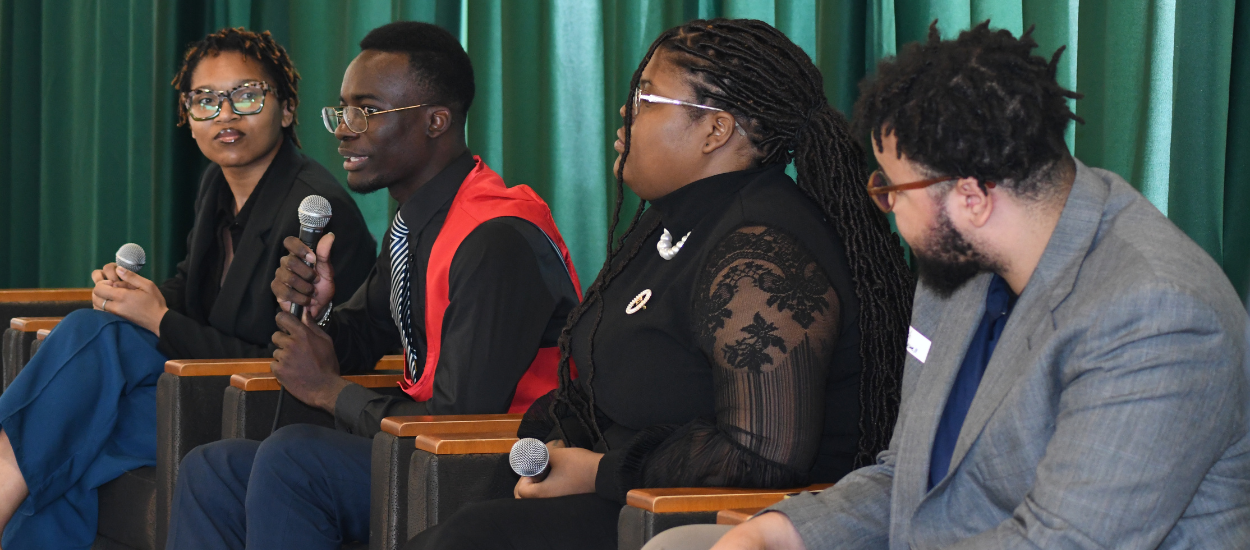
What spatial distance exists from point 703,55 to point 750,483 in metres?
0.64

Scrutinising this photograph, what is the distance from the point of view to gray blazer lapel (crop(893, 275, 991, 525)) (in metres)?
1.34

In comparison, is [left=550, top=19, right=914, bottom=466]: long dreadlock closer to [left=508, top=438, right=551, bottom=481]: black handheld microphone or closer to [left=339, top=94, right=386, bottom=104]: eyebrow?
[left=508, top=438, right=551, bottom=481]: black handheld microphone

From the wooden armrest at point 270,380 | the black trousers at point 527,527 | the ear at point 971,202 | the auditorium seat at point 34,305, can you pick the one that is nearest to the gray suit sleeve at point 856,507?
the ear at point 971,202

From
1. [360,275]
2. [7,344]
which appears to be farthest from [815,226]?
[7,344]

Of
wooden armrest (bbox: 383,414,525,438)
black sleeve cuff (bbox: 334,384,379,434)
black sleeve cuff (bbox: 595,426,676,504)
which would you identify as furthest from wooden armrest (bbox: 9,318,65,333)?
black sleeve cuff (bbox: 595,426,676,504)

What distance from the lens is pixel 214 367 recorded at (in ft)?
8.18

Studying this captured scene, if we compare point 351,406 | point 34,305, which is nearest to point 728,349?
point 351,406

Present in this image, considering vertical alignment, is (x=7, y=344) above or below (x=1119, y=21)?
below

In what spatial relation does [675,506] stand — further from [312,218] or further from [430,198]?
[312,218]

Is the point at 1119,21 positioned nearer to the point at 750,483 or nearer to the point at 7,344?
the point at 750,483

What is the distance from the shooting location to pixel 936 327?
145 cm

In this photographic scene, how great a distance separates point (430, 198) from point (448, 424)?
0.59m

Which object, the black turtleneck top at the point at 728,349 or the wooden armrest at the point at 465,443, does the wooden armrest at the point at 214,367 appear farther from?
the black turtleneck top at the point at 728,349

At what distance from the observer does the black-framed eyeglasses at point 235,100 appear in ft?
10.1
